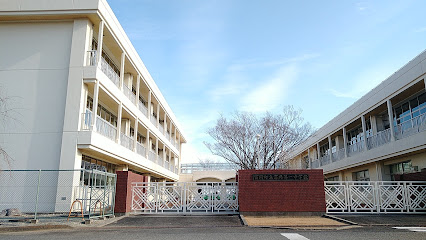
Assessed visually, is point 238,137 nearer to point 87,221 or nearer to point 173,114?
point 173,114

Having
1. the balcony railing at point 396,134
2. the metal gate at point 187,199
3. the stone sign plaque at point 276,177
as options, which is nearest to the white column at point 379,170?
the balcony railing at point 396,134

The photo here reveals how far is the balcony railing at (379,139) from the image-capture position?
19188 mm

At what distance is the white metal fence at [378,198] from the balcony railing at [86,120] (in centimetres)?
1064

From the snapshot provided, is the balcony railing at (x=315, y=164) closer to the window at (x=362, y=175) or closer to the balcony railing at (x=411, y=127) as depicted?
the window at (x=362, y=175)

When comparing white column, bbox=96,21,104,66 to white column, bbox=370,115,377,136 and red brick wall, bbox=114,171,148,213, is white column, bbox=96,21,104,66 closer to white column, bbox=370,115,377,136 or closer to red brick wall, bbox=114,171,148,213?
red brick wall, bbox=114,171,148,213

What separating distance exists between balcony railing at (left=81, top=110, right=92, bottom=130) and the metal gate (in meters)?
3.23

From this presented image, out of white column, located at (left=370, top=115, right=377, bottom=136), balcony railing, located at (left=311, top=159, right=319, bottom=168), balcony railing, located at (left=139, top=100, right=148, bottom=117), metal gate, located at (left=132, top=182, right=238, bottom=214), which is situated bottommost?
metal gate, located at (left=132, top=182, right=238, bottom=214)

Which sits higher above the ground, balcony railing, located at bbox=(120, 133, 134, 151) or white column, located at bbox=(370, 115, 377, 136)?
white column, located at bbox=(370, 115, 377, 136)

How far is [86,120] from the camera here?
14703 millimetres

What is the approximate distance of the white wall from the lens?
14.2 metres

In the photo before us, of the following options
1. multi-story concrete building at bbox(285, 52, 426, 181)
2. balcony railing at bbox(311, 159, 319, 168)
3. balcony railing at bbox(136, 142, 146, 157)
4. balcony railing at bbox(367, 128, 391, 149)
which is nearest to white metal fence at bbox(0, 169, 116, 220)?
balcony railing at bbox(136, 142, 146, 157)

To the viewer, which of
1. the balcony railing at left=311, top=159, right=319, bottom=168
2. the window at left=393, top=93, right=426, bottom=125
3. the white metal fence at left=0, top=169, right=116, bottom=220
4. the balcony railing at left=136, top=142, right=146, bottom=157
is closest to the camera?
the white metal fence at left=0, top=169, right=116, bottom=220

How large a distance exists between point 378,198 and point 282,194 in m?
4.12

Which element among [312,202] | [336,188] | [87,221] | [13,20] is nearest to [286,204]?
[312,202]
